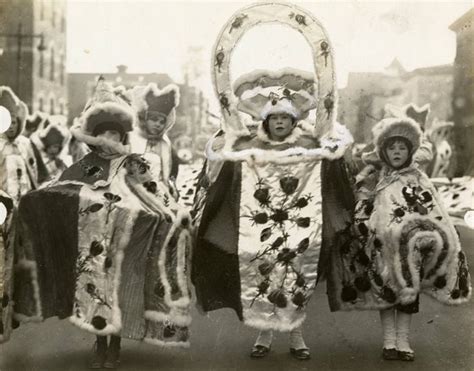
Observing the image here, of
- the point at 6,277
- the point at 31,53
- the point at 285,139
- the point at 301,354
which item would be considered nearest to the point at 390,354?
the point at 301,354

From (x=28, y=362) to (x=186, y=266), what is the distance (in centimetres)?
116

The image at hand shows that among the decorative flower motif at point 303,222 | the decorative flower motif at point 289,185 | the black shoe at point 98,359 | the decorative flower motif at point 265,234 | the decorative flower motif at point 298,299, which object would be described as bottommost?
the black shoe at point 98,359

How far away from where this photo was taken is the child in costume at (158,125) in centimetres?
407

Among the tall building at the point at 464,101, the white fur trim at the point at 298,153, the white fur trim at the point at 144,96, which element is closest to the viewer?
the white fur trim at the point at 298,153

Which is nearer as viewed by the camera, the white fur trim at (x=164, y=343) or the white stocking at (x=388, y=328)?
the white fur trim at (x=164, y=343)

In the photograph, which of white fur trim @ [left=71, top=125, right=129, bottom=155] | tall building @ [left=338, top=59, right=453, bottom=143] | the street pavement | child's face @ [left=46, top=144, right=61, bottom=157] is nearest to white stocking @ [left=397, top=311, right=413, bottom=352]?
the street pavement

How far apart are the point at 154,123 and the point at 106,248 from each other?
3.02ft

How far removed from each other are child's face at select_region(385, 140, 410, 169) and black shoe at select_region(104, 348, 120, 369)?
2.05 metres

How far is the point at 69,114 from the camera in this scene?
13.8ft

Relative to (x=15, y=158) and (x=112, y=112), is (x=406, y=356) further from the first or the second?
(x=15, y=158)

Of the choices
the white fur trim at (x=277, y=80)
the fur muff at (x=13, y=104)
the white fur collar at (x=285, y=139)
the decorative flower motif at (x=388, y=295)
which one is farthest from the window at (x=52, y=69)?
the decorative flower motif at (x=388, y=295)

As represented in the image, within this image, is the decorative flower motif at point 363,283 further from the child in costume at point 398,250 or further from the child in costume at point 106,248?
the child in costume at point 106,248

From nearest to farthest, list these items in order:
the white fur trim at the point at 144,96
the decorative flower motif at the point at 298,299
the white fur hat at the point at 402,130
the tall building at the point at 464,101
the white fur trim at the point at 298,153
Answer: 1. the decorative flower motif at the point at 298,299
2. the white fur trim at the point at 298,153
3. the white fur hat at the point at 402,130
4. the white fur trim at the point at 144,96
5. the tall building at the point at 464,101

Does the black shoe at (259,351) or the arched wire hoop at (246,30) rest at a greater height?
the arched wire hoop at (246,30)
